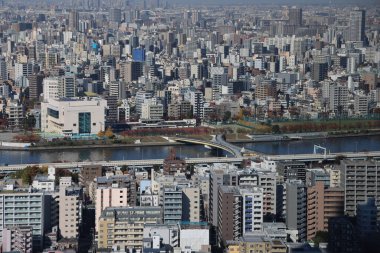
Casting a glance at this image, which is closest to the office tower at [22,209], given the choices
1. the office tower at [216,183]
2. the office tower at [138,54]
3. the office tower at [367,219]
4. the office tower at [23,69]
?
the office tower at [216,183]

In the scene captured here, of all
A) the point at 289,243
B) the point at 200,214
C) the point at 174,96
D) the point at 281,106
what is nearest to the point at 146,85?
the point at 174,96

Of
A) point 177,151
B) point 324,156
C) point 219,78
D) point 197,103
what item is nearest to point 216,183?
point 324,156

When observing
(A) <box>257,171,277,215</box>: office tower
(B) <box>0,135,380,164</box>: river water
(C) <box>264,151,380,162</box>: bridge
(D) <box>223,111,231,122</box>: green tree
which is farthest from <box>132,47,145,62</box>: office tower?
(A) <box>257,171,277,215</box>: office tower

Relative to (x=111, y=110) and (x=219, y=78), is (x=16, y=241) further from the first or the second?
(x=219, y=78)

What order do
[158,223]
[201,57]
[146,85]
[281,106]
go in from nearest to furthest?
[158,223] < [281,106] < [146,85] < [201,57]

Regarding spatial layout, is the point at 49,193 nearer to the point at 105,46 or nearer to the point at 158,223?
the point at 158,223

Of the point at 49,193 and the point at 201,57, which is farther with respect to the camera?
the point at 201,57
